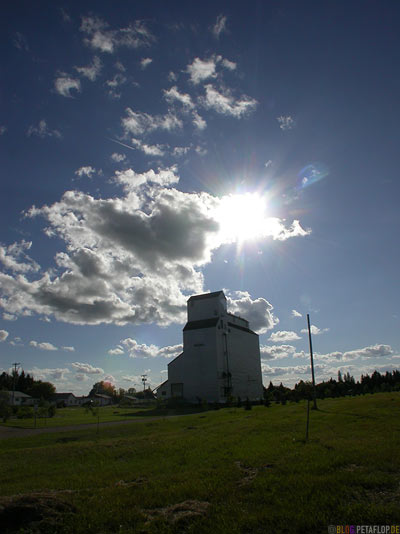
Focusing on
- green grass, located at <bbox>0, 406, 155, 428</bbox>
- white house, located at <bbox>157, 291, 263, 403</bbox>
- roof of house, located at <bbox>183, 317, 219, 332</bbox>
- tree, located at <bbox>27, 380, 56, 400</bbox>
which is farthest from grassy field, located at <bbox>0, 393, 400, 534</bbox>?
tree, located at <bbox>27, 380, 56, 400</bbox>

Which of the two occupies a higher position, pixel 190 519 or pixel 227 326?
pixel 227 326

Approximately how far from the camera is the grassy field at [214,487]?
6707 mm

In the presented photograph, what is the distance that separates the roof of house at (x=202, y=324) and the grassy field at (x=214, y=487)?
2041 inches

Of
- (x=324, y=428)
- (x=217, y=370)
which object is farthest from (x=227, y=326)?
(x=324, y=428)

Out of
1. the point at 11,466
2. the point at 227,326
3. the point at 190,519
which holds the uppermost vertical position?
the point at 227,326

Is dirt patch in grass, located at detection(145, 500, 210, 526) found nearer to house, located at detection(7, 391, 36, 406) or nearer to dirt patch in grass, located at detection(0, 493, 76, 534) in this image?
dirt patch in grass, located at detection(0, 493, 76, 534)

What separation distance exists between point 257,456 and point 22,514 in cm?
770

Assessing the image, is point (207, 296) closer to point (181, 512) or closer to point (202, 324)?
point (202, 324)

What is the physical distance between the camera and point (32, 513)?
7.04 meters

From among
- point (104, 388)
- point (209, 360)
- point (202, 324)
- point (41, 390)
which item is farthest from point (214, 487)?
point (104, 388)

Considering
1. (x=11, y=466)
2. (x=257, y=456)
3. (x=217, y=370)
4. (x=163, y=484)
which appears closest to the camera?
(x=163, y=484)

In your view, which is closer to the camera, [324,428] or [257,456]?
[257,456]

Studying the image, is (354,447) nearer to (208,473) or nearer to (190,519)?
(208,473)

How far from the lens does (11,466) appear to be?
14492mm
